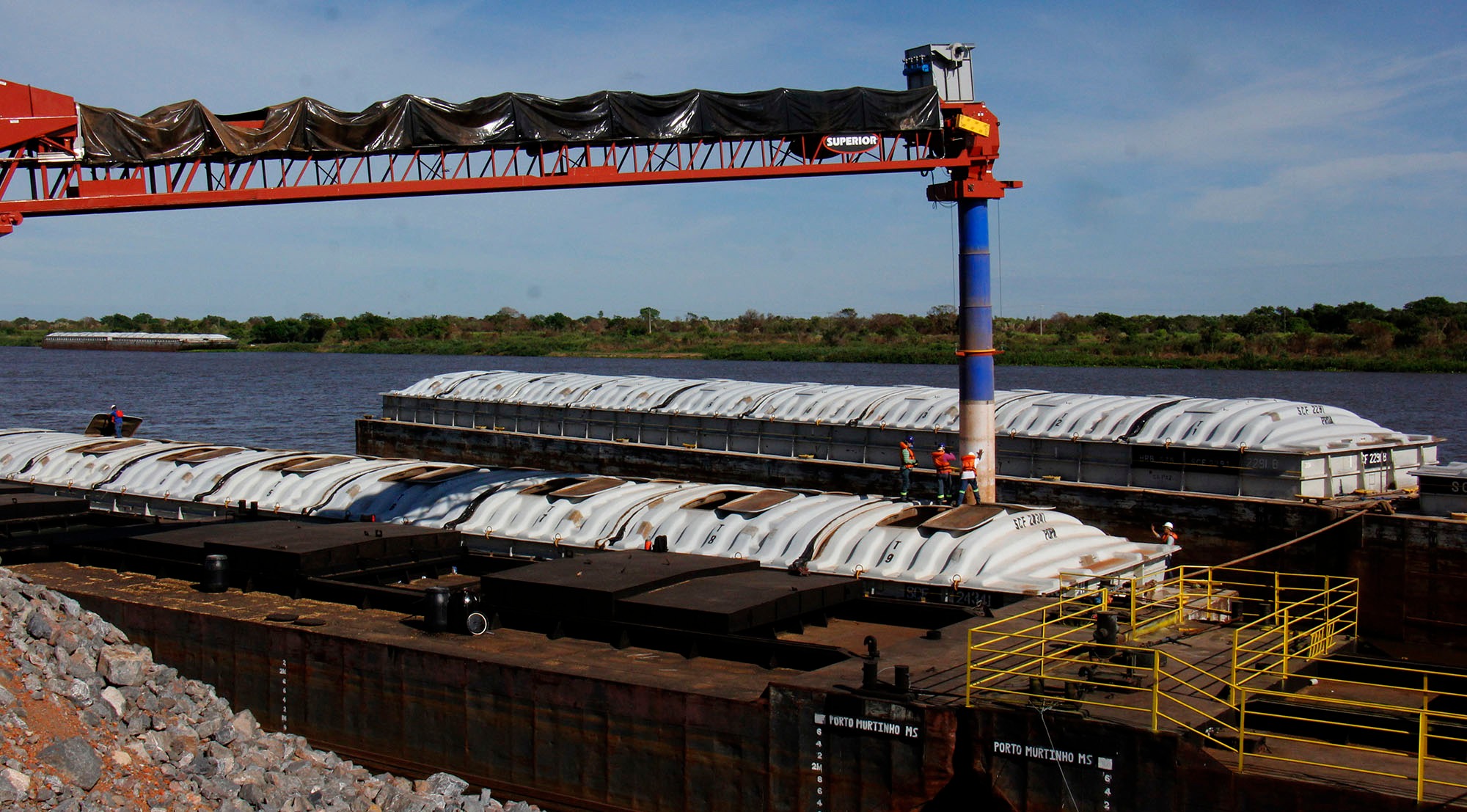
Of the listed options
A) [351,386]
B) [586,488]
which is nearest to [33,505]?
[586,488]

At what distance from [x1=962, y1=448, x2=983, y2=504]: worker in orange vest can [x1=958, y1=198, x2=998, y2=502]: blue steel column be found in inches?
2.9

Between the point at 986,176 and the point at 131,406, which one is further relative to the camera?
the point at 131,406

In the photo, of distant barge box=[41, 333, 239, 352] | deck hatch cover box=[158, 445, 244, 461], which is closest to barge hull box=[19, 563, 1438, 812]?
deck hatch cover box=[158, 445, 244, 461]

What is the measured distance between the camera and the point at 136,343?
17600 centimetres

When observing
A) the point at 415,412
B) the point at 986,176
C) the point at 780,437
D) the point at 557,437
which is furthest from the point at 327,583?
the point at 415,412

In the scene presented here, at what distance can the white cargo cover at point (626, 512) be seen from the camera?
2052 centimetres

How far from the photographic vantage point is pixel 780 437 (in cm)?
3778

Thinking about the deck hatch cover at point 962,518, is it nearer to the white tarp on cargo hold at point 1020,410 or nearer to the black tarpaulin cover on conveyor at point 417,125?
the black tarpaulin cover on conveyor at point 417,125

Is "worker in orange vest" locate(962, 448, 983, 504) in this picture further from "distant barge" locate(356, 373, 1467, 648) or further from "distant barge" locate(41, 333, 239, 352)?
"distant barge" locate(41, 333, 239, 352)

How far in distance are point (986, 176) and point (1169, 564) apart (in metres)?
9.74

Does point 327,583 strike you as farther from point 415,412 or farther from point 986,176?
point 415,412

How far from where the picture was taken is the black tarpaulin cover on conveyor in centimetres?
2308

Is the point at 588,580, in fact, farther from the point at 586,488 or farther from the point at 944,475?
the point at 944,475

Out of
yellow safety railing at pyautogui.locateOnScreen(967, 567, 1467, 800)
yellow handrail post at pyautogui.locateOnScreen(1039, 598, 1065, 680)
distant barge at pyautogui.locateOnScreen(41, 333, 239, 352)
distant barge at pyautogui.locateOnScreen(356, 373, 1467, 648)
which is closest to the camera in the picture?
yellow safety railing at pyautogui.locateOnScreen(967, 567, 1467, 800)
